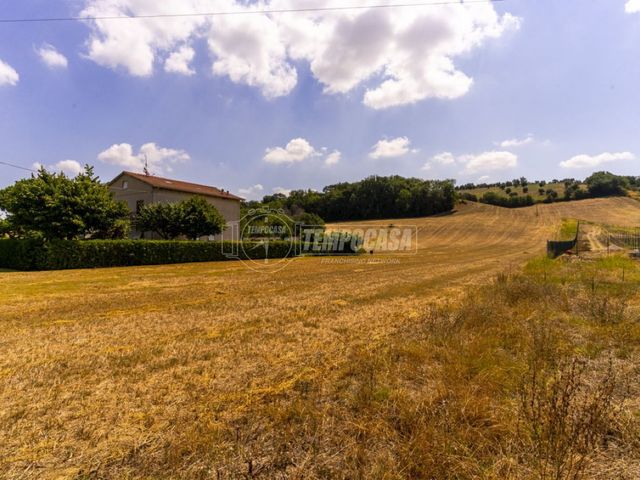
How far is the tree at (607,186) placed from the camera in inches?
3054

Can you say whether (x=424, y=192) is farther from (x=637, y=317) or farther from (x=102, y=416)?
(x=102, y=416)

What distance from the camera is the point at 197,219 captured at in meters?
27.8

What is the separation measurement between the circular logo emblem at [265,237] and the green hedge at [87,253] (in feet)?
18.5

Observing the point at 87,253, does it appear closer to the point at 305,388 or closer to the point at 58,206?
the point at 58,206

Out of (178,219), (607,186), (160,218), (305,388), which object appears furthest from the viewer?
(607,186)

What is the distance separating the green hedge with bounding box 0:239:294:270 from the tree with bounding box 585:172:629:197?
9868 centimetres

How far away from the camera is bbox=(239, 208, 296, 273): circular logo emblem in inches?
1104

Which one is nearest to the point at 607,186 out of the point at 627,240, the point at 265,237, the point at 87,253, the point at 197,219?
the point at 627,240

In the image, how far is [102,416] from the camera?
3.27 metres

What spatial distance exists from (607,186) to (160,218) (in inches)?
4007

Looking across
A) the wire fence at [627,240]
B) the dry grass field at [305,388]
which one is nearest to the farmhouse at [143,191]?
the dry grass field at [305,388]

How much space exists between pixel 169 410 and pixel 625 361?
20.5ft

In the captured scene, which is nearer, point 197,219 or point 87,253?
point 87,253

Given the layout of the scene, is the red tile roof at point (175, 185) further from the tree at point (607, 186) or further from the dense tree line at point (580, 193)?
the tree at point (607, 186)
